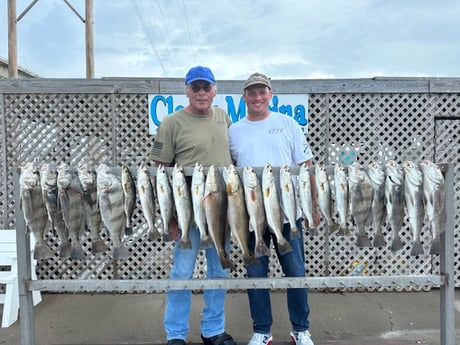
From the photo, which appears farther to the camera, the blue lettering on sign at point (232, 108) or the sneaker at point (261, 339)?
the blue lettering on sign at point (232, 108)

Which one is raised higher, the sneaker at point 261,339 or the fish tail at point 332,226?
the fish tail at point 332,226

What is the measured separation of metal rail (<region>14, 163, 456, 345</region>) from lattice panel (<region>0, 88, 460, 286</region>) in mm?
1973

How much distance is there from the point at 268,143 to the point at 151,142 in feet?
7.14

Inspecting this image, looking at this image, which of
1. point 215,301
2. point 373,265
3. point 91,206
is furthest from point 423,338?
point 91,206

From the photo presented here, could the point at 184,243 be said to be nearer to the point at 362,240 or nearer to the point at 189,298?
the point at 189,298

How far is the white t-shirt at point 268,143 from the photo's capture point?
3.05 meters

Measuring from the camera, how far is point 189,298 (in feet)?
10.5

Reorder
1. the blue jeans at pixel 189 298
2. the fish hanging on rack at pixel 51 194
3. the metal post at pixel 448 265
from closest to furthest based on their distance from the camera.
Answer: the fish hanging on rack at pixel 51 194 → the metal post at pixel 448 265 → the blue jeans at pixel 189 298

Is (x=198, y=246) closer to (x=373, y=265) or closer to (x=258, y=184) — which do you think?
(x=258, y=184)

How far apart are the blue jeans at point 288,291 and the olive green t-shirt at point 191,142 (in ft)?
2.16

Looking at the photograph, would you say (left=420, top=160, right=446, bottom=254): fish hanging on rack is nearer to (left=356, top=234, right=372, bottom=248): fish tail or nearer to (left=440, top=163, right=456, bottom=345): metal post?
(left=440, top=163, right=456, bottom=345): metal post

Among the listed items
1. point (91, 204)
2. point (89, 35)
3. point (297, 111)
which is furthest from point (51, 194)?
point (89, 35)

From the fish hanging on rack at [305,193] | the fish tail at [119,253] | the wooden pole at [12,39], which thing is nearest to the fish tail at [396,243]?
the fish hanging on rack at [305,193]

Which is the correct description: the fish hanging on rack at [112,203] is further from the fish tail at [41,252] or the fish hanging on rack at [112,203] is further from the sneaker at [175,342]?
the sneaker at [175,342]
